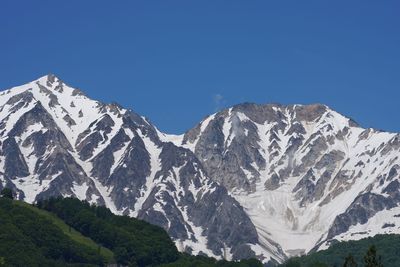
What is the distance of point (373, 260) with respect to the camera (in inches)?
3851

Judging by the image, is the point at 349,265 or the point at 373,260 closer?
the point at 373,260

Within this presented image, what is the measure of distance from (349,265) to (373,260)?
8035mm

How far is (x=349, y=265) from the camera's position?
347 feet
